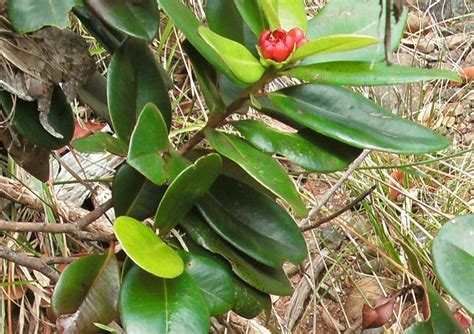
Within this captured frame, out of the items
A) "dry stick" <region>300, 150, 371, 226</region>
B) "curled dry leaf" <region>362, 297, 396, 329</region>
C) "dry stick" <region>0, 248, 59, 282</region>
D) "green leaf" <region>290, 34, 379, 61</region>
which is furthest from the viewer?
"dry stick" <region>300, 150, 371, 226</region>

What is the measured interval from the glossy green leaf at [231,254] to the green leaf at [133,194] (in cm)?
5

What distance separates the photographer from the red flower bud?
2.69 feet

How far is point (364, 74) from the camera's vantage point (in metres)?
0.80

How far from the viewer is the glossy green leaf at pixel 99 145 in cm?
87

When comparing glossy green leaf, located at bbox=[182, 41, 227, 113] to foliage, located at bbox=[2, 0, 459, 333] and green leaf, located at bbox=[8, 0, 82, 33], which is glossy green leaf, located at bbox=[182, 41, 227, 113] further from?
green leaf, located at bbox=[8, 0, 82, 33]

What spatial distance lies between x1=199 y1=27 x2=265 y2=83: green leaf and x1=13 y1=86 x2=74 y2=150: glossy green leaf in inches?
14.7

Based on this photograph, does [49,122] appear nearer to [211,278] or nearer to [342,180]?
[211,278]

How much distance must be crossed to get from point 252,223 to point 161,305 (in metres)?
0.19

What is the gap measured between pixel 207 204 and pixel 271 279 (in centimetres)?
13

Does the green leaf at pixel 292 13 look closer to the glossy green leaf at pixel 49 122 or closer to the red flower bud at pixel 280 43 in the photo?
the red flower bud at pixel 280 43

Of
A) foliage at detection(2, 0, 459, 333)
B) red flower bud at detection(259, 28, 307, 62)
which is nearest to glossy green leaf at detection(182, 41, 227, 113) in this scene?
foliage at detection(2, 0, 459, 333)

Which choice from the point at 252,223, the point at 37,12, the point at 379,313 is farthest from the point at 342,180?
the point at 37,12

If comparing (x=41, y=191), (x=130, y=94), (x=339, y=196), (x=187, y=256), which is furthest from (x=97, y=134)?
(x=339, y=196)

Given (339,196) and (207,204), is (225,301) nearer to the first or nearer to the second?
(207,204)
